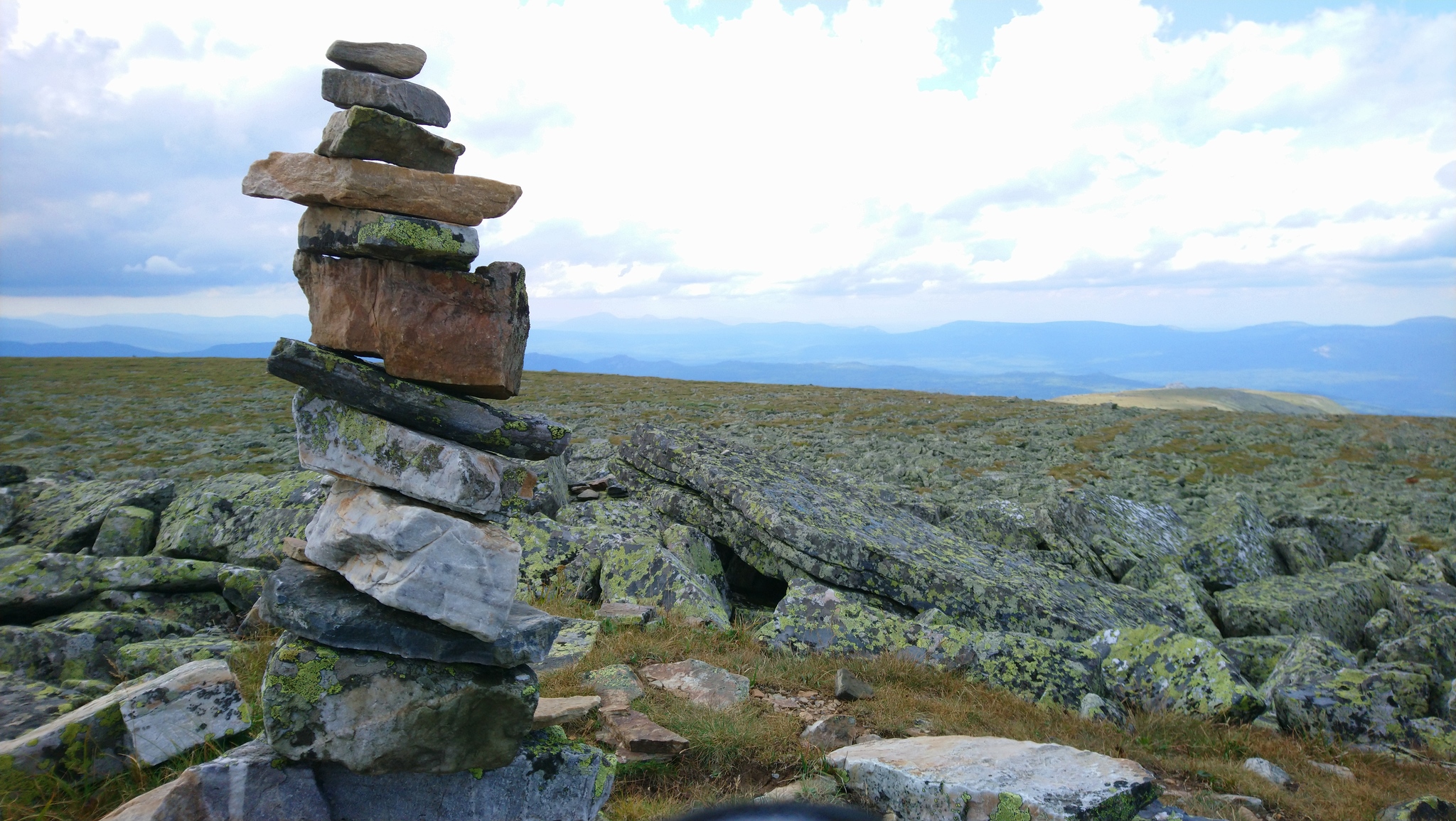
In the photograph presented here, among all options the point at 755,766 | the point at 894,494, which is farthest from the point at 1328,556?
the point at 755,766

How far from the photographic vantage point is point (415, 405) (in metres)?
7.09

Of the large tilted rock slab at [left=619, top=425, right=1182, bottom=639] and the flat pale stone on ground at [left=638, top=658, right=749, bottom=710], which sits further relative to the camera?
the large tilted rock slab at [left=619, top=425, right=1182, bottom=639]

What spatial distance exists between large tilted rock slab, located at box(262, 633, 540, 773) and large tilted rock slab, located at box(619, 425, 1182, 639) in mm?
6568

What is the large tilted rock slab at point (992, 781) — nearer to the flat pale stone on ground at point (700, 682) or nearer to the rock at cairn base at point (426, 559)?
the flat pale stone on ground at point (700, 682)

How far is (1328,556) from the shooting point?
65.8 ft

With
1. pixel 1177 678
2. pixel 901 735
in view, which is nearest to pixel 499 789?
pixel 901 735

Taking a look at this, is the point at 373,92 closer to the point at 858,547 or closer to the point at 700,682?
the point at 700,682

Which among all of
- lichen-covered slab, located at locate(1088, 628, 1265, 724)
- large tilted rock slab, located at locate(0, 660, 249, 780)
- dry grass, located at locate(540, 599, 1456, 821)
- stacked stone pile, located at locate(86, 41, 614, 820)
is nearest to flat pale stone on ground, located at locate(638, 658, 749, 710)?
dry grass, located at locate(540, 599, 1456, 821)

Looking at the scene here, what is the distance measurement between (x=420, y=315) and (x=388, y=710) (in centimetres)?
353

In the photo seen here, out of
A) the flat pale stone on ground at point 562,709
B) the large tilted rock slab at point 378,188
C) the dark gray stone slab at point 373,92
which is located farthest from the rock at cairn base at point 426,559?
the dark gray stone slab at point 373,92

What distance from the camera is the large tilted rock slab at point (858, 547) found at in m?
12.5

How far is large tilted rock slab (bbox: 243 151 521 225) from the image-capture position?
7.00 m

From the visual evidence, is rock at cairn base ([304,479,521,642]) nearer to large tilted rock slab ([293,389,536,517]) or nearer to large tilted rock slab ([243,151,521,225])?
large tilted rock slab ([293,389,536,517])

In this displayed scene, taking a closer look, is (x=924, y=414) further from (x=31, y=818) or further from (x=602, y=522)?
(x=31, y=818)
